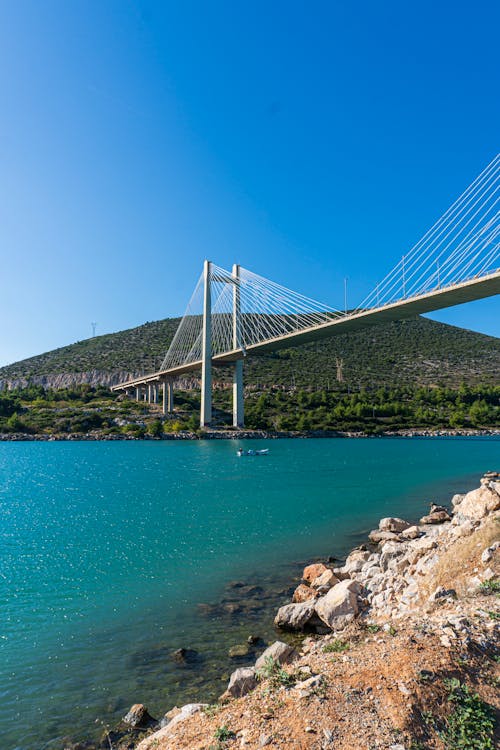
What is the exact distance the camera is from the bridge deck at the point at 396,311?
21250 millimetres

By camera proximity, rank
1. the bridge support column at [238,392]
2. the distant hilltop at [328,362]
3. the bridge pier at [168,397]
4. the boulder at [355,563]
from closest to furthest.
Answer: the boulder at [355,563] → the bridge support column at [238,392] → the bridge pier at [168,397] → the distant hilltop at [328,362]

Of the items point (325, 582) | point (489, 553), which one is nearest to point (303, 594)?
point (325, 582)

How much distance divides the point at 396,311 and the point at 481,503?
20713 millimetres

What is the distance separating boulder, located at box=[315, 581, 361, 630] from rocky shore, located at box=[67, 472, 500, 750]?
0.02 meters

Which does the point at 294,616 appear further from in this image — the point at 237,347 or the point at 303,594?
the point at 237,347

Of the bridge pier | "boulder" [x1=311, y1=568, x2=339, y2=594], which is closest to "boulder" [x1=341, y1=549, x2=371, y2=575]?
"boulder" [x1=311, y1=568, x2=339, y2=594]

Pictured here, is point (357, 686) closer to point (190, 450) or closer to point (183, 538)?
point (183, 538)

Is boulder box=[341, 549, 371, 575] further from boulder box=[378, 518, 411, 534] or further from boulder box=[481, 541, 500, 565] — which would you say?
boulder box=[481, 541, 500, 565]

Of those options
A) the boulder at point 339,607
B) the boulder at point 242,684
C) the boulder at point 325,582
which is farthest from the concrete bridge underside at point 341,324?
the boulder at point 242,684

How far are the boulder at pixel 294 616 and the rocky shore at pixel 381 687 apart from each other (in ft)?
1.22

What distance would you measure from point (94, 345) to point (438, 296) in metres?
78.3

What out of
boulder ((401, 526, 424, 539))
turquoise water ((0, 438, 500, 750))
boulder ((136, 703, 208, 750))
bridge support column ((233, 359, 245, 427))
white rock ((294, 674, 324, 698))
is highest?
bridge support column ((233, 359, 245, 427))

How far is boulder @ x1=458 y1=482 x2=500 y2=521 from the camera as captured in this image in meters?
7.00

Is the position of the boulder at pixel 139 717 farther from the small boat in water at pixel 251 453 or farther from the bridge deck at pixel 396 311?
the small boat in water at pixel 251 453
